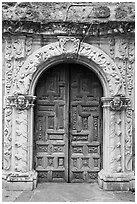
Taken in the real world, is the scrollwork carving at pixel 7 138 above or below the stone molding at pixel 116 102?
below

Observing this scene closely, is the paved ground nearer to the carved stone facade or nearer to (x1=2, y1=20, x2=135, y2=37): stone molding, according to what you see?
the carved stone facade

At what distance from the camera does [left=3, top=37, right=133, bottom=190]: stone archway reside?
5051mm

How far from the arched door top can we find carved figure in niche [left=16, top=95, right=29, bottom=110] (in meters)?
0.14

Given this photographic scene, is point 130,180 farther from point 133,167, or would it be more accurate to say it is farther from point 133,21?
point 133,21

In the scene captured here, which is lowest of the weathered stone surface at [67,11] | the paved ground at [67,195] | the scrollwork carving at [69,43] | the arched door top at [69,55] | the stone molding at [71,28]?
the paved ground at [67,195]

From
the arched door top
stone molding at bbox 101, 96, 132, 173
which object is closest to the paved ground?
stone molding at bbox 101, 96, 132, 173

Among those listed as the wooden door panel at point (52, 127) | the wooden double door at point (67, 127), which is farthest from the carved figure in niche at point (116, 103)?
the wooden door panel at point (52, 127)

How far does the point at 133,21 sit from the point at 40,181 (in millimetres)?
3578

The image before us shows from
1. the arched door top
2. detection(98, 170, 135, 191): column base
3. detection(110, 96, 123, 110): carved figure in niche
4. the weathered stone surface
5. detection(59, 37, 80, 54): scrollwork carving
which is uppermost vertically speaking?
the weathered stone surface

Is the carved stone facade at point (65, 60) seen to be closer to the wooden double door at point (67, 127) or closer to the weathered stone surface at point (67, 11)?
the weathered stone surface at point (67, 11)

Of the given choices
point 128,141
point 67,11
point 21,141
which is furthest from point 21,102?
point 128,141

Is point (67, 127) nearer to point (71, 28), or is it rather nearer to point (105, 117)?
point (105, 117)

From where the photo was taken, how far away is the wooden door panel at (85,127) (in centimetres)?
546

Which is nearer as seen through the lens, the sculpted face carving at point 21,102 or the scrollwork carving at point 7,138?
the sculpted face carving at point 21,102
